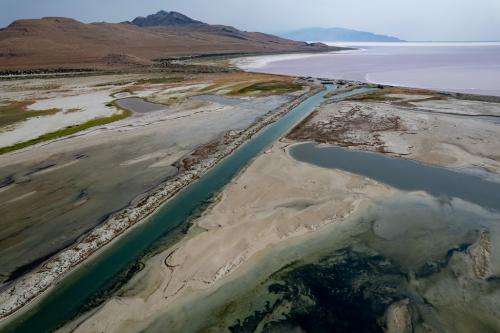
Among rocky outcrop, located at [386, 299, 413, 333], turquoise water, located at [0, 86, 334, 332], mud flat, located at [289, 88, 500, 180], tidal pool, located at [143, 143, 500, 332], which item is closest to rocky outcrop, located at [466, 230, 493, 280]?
tidal pool, located at [143, 143, 500, 332]

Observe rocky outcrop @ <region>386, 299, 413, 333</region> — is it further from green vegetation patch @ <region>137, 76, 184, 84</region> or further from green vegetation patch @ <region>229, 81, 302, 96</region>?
green vegetation patch @ <region>137, 76, 184, 84</region>

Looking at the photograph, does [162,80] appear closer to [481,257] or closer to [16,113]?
[16,113]

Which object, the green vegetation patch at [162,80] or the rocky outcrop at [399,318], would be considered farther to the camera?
the green vegetation patch at [162,80]

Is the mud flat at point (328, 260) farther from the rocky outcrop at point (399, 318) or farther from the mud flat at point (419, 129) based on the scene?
the mud flat at point (419, 129)

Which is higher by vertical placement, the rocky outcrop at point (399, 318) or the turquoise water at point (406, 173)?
the turquoise water at point (406, 173)

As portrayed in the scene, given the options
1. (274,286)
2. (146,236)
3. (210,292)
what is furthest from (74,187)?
(274,286)

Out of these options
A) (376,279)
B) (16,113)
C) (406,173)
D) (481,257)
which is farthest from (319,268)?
(16,113)

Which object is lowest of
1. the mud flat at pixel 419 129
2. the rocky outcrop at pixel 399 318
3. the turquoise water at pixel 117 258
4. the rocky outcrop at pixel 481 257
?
the turquoise water at pixel 117 258

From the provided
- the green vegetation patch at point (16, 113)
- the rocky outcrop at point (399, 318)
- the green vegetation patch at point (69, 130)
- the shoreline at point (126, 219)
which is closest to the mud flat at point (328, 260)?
the rocky outcrop at point (399, 318)

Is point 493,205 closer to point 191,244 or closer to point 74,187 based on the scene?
point 191,244
